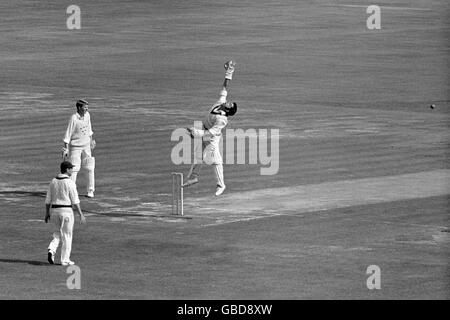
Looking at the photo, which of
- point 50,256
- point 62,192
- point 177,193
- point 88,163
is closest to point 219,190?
point 177,193

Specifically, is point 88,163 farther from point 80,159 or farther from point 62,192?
point 62,192

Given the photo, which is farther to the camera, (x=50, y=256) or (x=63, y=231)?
(x=50, y=256)

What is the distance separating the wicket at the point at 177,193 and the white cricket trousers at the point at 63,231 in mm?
4577

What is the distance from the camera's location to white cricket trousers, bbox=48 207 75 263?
2580 cm

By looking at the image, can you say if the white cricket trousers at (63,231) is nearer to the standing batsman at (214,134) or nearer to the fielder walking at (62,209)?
the fielder walking at (62,209)

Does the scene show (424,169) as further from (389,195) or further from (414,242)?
(414,242)

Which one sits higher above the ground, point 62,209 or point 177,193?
point 177,193

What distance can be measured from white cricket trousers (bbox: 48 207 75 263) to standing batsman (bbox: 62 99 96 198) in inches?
250

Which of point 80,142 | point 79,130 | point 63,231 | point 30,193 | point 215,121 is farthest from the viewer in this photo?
point 30,193

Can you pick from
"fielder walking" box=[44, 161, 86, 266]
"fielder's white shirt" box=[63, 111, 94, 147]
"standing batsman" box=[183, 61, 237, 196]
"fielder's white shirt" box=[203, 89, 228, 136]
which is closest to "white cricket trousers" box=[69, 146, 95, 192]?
"fielder's white shirt" box=[63, 111, 94, 147]

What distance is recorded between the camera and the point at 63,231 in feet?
84.8

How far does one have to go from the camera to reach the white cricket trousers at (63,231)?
25797 millimetres

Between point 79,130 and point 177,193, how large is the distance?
344 cm

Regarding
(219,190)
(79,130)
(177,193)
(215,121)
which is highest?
(215,121)
